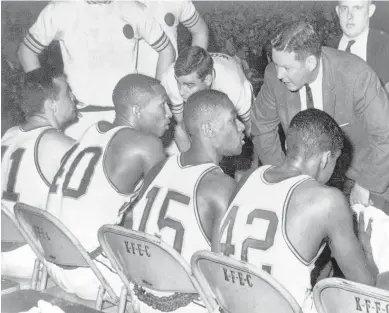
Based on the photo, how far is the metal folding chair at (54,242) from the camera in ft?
6.59

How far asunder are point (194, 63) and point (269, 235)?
64.6 inches

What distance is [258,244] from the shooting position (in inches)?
70.2

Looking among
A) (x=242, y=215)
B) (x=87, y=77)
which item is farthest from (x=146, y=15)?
(x=242, y=215)

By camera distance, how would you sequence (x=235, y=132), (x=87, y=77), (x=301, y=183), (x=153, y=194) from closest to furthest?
(x=301, y=183) < (x=153, y=194) < (x=235, y=132) < (x=87, y=77)

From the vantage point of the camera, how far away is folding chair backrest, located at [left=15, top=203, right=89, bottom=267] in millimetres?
2008

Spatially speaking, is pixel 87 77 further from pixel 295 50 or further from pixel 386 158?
pixel 386 158

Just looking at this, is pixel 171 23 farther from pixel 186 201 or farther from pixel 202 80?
pixel 186 201

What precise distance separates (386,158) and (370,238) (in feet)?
2.48

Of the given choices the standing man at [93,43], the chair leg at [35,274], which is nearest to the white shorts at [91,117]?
the standing man at [93,43]

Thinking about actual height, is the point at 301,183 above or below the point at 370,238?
above

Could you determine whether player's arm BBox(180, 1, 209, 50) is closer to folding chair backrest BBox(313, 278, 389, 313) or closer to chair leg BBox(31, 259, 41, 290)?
chair leg BBox(31, 259, 41, 290)

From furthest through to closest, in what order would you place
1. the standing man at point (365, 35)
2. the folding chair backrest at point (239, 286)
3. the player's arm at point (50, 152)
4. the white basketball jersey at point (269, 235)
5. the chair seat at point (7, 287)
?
the standing man at point (365, 35) < the player's arm at point (50, 152) < the white basketball jersey at point (269, 235) < the chair seat at point (7, 287) < the folding chair backrest at point (239, 286)

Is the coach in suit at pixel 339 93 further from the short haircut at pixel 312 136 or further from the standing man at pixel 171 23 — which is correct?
the standing man at pixel 171 23

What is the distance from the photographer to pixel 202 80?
3242mm
